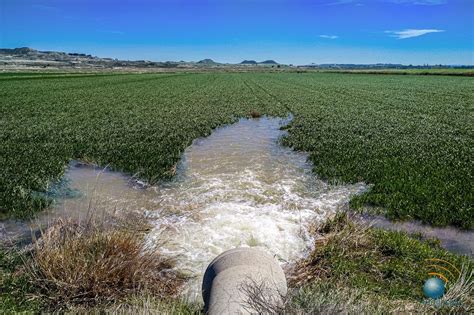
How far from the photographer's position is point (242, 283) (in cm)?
515

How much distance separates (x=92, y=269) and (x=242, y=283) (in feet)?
8.93

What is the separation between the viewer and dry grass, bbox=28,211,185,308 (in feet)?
19.6

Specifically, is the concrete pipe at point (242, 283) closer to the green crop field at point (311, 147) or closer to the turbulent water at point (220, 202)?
the turbulent water at point (220, 202)

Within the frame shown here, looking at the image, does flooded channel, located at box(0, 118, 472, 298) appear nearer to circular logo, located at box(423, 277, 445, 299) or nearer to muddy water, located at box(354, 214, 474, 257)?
muddy water, located at box(354, 214, 474, 257)

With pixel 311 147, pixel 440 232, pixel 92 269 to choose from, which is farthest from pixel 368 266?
Answer: pixel 311 147

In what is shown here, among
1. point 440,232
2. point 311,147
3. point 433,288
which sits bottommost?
point 440,232

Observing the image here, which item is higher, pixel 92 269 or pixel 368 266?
pixel 92 269

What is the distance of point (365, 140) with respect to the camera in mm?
18391

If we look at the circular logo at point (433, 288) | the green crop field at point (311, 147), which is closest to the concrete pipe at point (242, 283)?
the circular logo at point (433, 288)

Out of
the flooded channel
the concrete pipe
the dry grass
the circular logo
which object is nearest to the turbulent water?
the flooded channel

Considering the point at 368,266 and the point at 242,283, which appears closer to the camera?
the point at 242,283

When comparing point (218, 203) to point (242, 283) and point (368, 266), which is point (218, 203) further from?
point (242, 283)

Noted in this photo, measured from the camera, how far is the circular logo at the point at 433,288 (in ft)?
20.1

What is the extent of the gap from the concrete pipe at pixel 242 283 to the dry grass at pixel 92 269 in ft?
4.24
